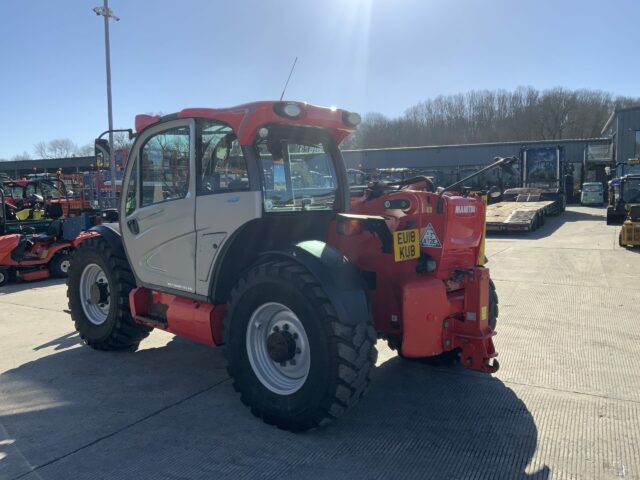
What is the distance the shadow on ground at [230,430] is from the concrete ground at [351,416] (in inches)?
0.5

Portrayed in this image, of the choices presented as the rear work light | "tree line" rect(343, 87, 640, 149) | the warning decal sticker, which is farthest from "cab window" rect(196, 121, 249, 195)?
"tree line" rect(343, 87, 640, 149)

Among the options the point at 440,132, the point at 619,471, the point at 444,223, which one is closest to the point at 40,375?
the point at 444,223

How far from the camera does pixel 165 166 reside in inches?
179

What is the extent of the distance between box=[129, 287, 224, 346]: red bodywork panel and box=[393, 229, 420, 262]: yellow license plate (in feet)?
4.93

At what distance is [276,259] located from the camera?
3.67 m

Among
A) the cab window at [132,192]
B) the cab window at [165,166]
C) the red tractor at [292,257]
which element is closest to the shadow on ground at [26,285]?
the cab window at [132,192]

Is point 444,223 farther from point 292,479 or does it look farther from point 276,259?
point 292,479

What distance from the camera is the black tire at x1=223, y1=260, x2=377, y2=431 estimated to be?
3.30 meters

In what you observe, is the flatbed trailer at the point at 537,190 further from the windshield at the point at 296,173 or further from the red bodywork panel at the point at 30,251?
the windshield at the point at 296,173

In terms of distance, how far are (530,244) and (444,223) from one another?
11.5 metres

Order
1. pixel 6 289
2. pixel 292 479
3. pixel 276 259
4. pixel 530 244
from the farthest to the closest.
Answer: pixel 530 244
pixel 6 289
pixel 276 259
pixel 292 479

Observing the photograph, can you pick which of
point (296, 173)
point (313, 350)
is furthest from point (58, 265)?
point (313, 350)

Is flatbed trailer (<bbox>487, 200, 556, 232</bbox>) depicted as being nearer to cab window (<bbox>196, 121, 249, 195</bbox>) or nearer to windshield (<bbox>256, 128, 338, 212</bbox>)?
windshield (<bbox>256, 128, 338, 212</bbox>)

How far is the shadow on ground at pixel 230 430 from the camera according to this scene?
10.4ft
